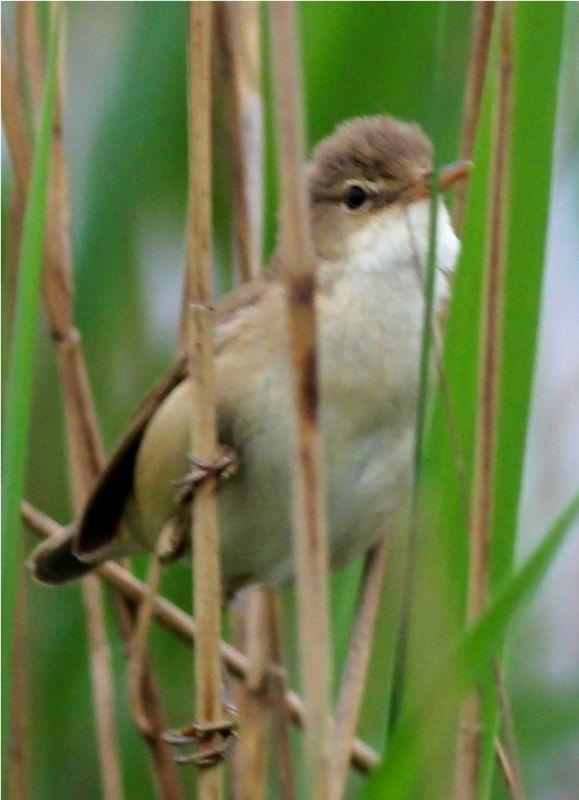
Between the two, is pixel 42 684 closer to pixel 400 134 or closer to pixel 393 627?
pixel 393 627

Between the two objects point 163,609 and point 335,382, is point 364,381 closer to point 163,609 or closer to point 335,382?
point 335,382

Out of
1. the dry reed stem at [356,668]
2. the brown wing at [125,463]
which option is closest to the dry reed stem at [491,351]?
the dry reed stem at [356,668]

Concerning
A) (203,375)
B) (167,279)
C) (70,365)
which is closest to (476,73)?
(203,375)

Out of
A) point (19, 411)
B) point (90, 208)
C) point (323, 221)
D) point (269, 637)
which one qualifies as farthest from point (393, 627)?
point (19, 411)

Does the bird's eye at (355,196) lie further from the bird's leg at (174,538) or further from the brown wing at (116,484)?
the bird's leg at (174,538)

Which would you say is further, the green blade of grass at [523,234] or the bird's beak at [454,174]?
the bird's beak at [454,174]
